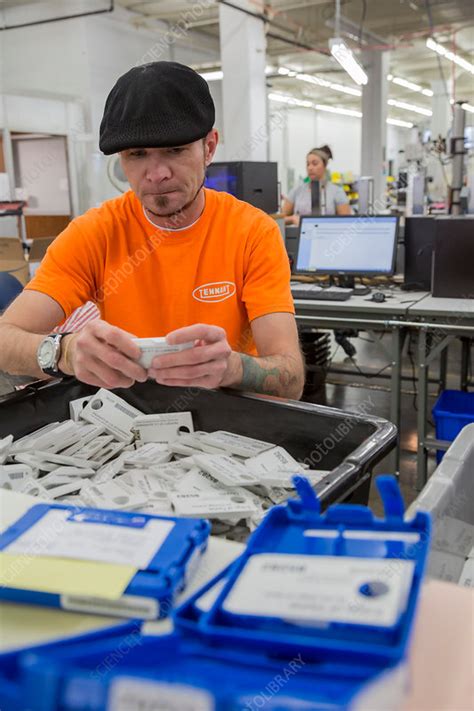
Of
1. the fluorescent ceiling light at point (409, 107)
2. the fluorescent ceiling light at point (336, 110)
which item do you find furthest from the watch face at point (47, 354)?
the fluorescent ceiling light at point (409, 107)

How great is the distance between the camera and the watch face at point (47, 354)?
52.5 inches

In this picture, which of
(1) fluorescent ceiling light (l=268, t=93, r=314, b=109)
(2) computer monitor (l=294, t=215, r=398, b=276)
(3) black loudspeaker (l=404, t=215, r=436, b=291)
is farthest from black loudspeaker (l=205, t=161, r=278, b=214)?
(1) fluorescent ceiling light (l=268, t=93, r=314, b=109)

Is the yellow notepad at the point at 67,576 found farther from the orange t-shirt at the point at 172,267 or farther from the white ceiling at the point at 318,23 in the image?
the white ceiling at the point at 318,23

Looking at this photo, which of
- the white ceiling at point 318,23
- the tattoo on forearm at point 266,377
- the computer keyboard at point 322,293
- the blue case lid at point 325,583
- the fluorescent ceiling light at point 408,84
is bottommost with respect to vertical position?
the computer keyboard at point 322,293

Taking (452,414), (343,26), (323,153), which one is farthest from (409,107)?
(452,414)

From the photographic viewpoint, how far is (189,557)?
2.02 ft

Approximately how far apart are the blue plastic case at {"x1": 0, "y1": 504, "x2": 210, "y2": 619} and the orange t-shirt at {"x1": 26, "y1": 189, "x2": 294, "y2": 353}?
1.00 m

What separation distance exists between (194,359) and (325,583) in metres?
0.54

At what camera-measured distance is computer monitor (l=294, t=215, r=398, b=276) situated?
3889 millimetres

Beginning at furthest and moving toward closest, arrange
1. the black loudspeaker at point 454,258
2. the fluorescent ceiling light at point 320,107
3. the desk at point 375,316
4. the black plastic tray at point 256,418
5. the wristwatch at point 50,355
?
1. the fluorescent ceiling light at point 320,107
2. the black loudspeaker at point 454,258
3. the desk at point 375,316
4. the wristwatch at point 50,355
5. the black plastic tray at point 256,418

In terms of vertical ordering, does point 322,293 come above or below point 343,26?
below

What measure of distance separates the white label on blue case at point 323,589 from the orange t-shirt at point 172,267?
1.10 m

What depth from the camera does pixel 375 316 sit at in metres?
3.43

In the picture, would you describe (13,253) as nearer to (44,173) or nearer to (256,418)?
(44,173)
